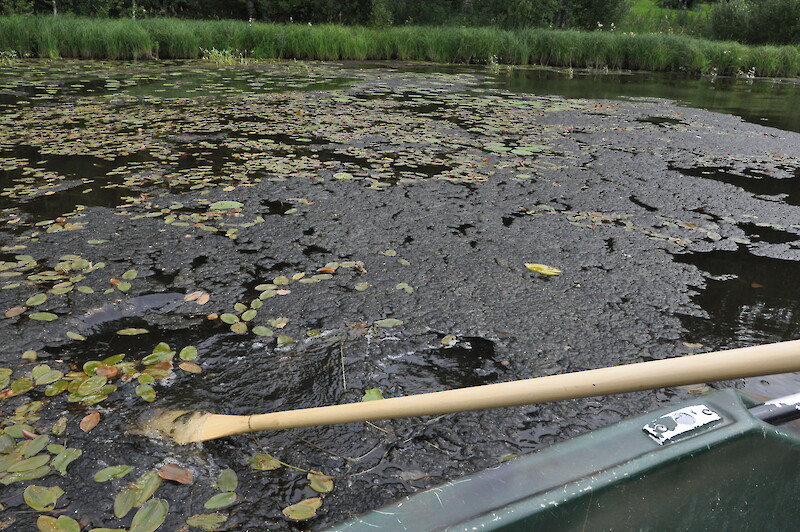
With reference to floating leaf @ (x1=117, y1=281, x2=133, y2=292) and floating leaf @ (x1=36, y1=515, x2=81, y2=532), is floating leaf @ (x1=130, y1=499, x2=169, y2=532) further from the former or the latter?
floating leaf @ (x1=117, y1=281, x2=133, y2=292)

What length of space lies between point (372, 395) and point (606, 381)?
0.93m

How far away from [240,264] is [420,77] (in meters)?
9.21

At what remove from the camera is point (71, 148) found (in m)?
4.79

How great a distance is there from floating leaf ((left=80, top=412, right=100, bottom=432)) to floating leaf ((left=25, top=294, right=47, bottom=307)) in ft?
2.70

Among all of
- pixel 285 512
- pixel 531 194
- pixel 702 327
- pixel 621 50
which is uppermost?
pixel 621 50

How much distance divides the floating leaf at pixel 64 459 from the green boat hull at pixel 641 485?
108 cm

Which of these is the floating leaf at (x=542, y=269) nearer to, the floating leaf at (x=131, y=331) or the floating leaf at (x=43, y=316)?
the floating leaf at (x=131, y=331)

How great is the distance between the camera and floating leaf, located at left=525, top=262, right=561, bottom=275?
2781mm

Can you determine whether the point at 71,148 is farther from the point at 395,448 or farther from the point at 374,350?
the point at 395,448

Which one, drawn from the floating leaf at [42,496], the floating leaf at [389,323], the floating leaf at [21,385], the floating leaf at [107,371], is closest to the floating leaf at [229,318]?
the floating leaf at [107,371]

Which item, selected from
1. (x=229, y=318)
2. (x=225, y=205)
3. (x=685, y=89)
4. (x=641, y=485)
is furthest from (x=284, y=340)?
(x=685, y=89)

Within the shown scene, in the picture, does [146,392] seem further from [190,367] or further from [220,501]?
[220,501]

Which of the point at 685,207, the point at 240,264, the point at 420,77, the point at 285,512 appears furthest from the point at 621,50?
Answer: the point at 285,512

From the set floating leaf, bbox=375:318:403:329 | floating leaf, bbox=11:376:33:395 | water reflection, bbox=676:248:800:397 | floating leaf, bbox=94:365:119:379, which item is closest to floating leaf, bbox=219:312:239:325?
floating leaf, bbox=94:365:119:379
